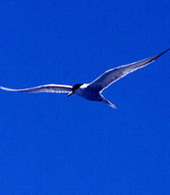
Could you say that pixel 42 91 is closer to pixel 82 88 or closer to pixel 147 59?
pixel 82 88

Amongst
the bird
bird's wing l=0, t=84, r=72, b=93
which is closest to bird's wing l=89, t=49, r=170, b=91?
the bird

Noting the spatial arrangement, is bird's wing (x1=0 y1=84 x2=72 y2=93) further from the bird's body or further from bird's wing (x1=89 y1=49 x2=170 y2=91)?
bird's wing (x1=89 y1=49 x2=170 y2=91)

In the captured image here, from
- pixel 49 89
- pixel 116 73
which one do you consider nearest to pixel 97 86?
pixel 116 73

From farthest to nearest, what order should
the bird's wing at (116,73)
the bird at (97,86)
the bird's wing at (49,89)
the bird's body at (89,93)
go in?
1. the bird's wing at (49,89)
2. the bird's body at (89,93)
3. the bird at (97,86)
4. the bird's wing at (116,73)

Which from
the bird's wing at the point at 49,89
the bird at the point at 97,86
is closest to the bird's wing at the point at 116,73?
the bird at the point at 97,86

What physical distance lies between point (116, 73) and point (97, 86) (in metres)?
1.39

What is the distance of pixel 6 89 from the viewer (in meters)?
20.6

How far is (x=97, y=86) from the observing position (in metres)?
18.1

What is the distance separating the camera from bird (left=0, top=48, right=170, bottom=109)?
15.8 m

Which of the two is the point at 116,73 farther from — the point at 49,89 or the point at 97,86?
the point at 49,89

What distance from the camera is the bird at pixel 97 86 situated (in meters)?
15.8

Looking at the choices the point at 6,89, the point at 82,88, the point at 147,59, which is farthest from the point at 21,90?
the point at 147,59

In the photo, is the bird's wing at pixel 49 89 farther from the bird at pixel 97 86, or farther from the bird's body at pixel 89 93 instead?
the bird's body at pixel 89 93

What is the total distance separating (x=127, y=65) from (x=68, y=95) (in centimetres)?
486
